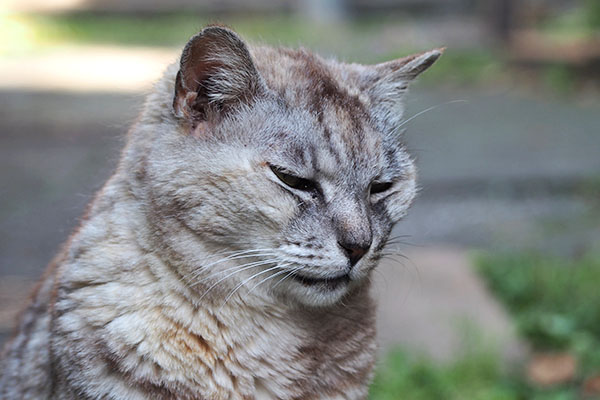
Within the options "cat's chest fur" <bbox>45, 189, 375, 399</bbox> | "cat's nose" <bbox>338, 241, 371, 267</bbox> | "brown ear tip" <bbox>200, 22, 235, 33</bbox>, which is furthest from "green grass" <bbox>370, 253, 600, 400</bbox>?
"brown ear tip" <bbox>200, 22, 235, 33</bbox>

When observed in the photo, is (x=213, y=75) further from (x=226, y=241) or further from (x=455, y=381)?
(x=455, y=381)

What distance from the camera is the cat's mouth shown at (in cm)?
228

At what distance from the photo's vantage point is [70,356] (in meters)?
2.28

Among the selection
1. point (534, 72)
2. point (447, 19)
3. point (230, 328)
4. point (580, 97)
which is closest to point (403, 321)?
point (230, 328)

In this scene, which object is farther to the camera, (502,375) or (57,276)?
(502,375)

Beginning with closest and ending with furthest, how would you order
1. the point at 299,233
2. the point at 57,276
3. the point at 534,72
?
the point at 299,233 < the point at 57,276 < the point at 534,72

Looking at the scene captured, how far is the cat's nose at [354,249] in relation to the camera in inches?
86.5

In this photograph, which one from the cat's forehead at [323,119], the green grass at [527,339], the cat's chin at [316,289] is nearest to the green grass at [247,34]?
the green grass at [527,339]

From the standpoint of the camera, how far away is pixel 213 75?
Result: 2330 millimetres

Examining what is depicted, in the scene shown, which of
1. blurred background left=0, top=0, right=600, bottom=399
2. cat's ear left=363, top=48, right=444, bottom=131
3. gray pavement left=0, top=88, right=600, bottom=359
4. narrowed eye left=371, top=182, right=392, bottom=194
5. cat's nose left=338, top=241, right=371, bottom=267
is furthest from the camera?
gray pavement left=0, top=88, right=600, bottom=359

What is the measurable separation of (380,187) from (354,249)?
295 millimetres

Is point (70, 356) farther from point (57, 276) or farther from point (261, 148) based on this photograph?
point (261, 148)

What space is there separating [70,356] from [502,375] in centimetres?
239

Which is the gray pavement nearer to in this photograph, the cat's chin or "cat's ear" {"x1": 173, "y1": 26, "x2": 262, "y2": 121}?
"cat's ear" {"x1": 173, "y1": 26, "x2": 262, "y2": 121}
